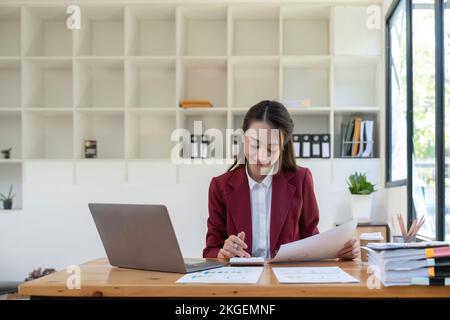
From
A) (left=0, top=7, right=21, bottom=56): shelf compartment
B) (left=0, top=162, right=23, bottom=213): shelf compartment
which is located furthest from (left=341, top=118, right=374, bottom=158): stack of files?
(left=0, top=7, right=21, bottom=56): shelf compartment

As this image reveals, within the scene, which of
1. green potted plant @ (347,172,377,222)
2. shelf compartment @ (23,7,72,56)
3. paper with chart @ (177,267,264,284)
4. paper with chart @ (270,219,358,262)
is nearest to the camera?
paper with chart @ (177,267,264,284)

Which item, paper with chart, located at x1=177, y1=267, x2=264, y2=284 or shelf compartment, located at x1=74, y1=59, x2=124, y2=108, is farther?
shelf compartment, located at x1=74, y1=59, x2=124, y2=108

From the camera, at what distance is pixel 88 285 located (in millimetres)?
1372

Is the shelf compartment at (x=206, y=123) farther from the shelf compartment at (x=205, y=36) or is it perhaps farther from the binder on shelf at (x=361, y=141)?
the binder on shelf at (x=361, y=141)

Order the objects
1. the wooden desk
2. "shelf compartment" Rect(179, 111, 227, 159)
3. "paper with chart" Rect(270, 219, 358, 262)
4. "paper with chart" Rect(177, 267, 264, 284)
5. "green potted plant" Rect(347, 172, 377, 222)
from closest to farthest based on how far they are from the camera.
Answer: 1. the wooden desk
2. "paper with chart" Rect(177, 267, 264, 284)
3. "paper with chart" Rect(270, 219, 358, 262)
4. "green potted plant" Rect(347, 172, 377, 222)
5. "shelf compartment" Rect(179, 111, 227, 159)

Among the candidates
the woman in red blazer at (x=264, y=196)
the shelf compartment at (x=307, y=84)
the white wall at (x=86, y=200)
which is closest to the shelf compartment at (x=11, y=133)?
the white wall at (x=86, y=200)

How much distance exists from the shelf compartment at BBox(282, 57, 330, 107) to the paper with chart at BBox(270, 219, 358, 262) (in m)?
3.34

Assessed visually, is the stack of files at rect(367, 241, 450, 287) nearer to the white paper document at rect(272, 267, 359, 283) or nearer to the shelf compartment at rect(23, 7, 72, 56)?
the white paper document at rect(272, 267, 359, 283)

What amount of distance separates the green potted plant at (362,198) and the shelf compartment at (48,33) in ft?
8.96

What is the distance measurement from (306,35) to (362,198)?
5.06ft

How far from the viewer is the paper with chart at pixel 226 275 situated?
139cm

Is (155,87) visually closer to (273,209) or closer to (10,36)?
(10,36)

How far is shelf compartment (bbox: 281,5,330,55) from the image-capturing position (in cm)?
504
